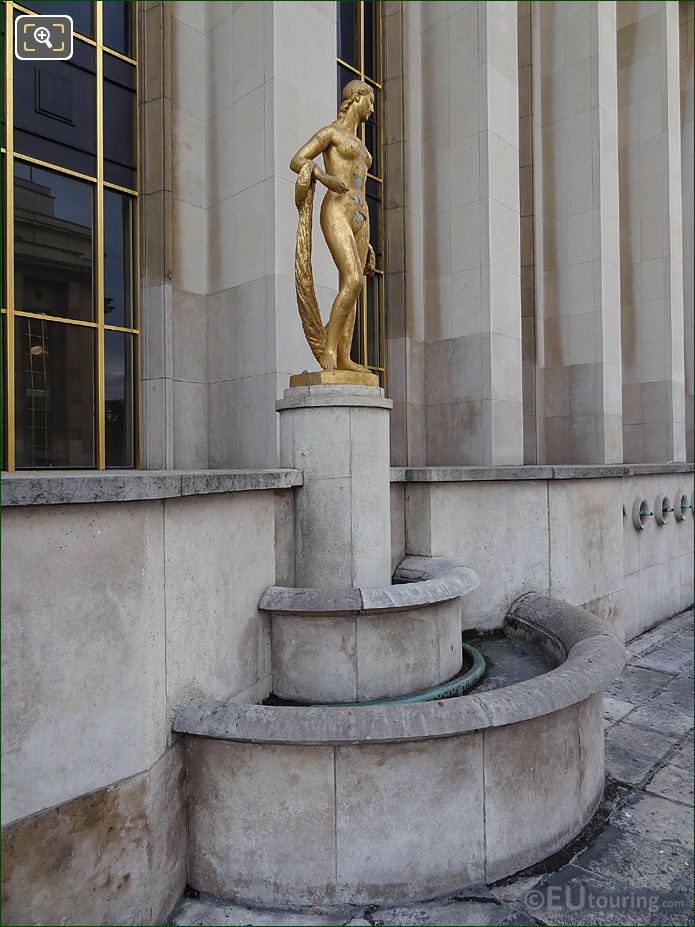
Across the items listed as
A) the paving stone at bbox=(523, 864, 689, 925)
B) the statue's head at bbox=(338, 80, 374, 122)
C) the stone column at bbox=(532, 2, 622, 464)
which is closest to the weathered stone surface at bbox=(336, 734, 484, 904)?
the paving stone at bbox=(523, 864, 689, 925)

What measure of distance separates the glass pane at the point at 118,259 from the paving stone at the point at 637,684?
771 cm

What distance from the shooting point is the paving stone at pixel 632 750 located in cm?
536

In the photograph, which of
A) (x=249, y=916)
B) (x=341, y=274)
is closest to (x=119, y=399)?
(x=341, y=274)

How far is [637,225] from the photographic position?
1525 centimetres

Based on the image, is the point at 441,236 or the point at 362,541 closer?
the point at 362,541

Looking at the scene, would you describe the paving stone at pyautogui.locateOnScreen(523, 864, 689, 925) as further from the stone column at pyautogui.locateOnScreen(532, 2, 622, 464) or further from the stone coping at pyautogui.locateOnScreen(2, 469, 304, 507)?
the stone column at pyautogui.locateOnScreen(532, 2, 622, 464)

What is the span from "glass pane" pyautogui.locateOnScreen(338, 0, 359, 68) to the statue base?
8253 mm

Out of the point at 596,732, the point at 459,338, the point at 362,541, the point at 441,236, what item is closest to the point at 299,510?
the point at 362,541

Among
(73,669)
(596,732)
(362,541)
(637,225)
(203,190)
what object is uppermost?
(637,225)

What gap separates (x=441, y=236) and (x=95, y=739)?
1003 cm

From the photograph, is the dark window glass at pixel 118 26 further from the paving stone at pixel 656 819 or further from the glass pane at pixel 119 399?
the paving stone at pixel 656 819

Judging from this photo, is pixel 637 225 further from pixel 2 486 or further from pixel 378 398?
pixel 2 486

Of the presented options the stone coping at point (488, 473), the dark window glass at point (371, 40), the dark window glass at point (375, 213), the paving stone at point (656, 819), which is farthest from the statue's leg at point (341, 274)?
the dark window glass at point (371, 40)

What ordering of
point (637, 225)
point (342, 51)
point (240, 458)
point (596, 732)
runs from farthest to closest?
point (637, 225) → point (342, 51) → point (240, 458) → point (596, 732)
